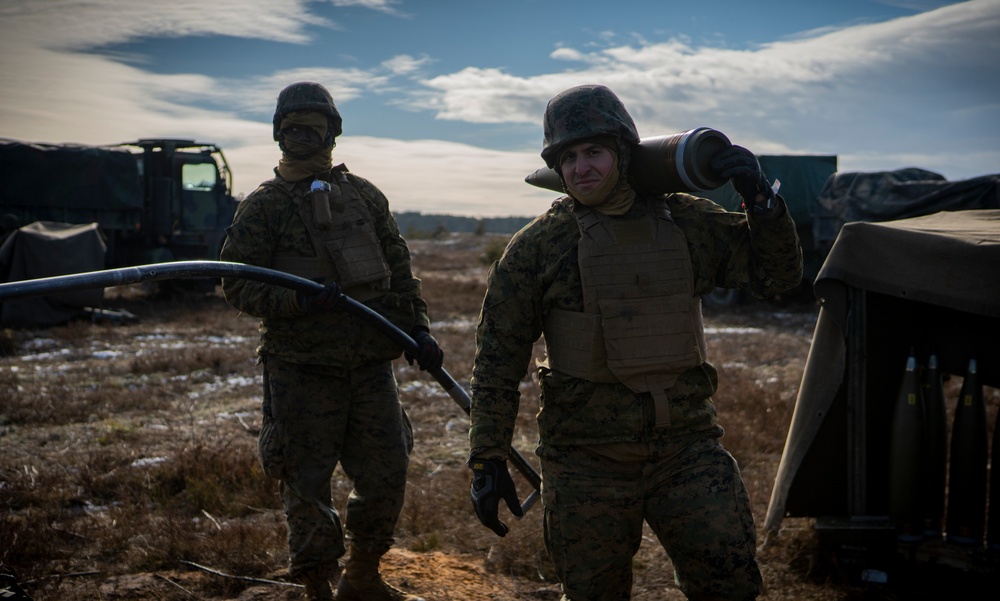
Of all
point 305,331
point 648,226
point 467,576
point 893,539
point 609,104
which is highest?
point 609,104

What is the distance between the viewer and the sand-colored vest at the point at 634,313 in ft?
9.10

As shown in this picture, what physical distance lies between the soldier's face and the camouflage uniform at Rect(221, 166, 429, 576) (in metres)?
1.43

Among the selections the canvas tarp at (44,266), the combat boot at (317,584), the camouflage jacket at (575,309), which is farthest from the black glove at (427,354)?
the canvas tarp at (44,266)

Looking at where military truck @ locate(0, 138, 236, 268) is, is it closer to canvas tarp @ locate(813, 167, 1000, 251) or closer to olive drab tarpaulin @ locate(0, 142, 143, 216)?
olive drab tarpaulin @ locate(0, 142, 143, 216)

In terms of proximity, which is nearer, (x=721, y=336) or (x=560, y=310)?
(x=560, y=310)

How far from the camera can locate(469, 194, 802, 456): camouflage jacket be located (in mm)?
2773

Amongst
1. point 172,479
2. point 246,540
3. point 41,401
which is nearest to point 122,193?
point 41,401

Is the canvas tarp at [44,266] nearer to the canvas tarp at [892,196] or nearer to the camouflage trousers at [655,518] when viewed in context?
the canvas tarp at [892,196]

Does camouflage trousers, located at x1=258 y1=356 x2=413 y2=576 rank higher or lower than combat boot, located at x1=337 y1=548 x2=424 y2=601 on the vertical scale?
higher

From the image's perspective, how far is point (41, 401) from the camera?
8.56 meters

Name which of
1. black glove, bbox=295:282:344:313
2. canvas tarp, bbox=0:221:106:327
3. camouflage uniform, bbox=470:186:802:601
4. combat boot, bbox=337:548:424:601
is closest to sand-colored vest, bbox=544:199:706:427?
camouflage uniform, bbox=470:186:802:601

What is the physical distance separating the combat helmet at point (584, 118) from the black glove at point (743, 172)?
347 millimetres

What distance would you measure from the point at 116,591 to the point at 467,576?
5.65ft

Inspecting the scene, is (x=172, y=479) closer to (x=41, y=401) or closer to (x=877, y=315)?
(x=41, y=401)
